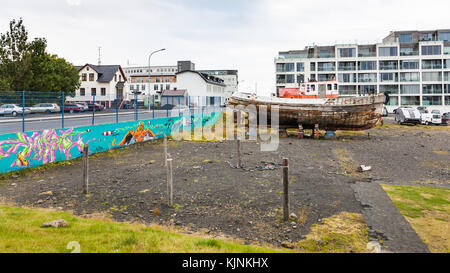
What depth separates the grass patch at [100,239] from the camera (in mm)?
5543

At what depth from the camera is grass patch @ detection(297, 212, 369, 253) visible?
639 centimetres

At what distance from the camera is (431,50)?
236 ft

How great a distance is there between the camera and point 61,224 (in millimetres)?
6762

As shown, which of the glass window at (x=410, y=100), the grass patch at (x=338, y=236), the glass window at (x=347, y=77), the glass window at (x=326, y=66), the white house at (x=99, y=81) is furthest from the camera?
the glass window at (x=326, y=66)

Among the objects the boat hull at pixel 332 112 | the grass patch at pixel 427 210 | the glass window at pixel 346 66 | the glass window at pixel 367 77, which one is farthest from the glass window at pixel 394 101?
the grass patch at pixel 427 210

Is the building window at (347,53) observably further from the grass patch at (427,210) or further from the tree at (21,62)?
the grass patch at (427,210)

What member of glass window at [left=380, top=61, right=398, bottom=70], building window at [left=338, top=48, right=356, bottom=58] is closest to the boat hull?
building window at [left=338, top=48, right=356, bottom=58]

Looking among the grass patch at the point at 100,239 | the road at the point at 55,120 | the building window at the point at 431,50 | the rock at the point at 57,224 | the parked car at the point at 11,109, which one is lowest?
the grass patch at the point at 100,239

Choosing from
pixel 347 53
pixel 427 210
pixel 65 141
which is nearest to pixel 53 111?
pixel 65 141

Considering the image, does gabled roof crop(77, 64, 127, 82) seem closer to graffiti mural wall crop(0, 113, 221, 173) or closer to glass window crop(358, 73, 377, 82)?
graffiti mural wall crop(0, 113, 221, 173)

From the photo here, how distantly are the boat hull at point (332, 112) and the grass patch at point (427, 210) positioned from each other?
15.3 m

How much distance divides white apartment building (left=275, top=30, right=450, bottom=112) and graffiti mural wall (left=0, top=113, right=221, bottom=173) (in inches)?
2290
